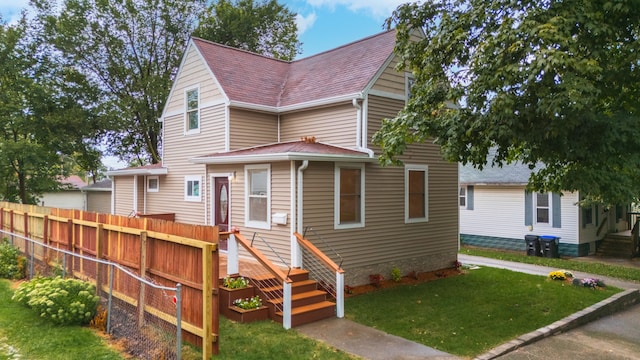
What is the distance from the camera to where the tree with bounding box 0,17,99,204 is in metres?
20.5

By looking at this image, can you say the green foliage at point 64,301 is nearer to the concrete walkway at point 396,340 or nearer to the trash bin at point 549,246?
the concrete walkway at point 396,340

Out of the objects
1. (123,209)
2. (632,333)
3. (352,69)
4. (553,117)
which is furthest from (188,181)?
(632,333)

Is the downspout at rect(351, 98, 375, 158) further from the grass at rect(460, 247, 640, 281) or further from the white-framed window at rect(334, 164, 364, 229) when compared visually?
the grass at rect(460, 247, 640, 281)

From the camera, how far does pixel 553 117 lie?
6.68m

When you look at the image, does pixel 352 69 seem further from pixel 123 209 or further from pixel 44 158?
pixel 44 158

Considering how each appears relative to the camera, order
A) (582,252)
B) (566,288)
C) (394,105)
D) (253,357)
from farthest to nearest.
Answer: (582,252) < (394,105) < (566,288) < (253,357)

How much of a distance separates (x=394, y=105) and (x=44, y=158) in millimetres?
17928

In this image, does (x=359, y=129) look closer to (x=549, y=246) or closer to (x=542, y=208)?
(x=549, y=246)

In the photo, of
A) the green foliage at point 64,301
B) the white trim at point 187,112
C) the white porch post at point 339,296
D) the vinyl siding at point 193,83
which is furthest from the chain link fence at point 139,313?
the vinyl siding at point 193,83

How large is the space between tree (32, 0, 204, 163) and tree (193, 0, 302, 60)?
1182 millimetres

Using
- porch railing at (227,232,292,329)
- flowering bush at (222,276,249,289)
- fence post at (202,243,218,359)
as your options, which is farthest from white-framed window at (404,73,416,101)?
fence post at (202,243,218,359)

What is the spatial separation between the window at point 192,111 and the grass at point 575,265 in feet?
39.0

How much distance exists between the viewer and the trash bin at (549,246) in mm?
16078

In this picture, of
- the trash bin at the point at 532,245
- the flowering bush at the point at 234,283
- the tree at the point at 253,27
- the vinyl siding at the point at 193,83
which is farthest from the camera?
the tree at the point at 253,27
